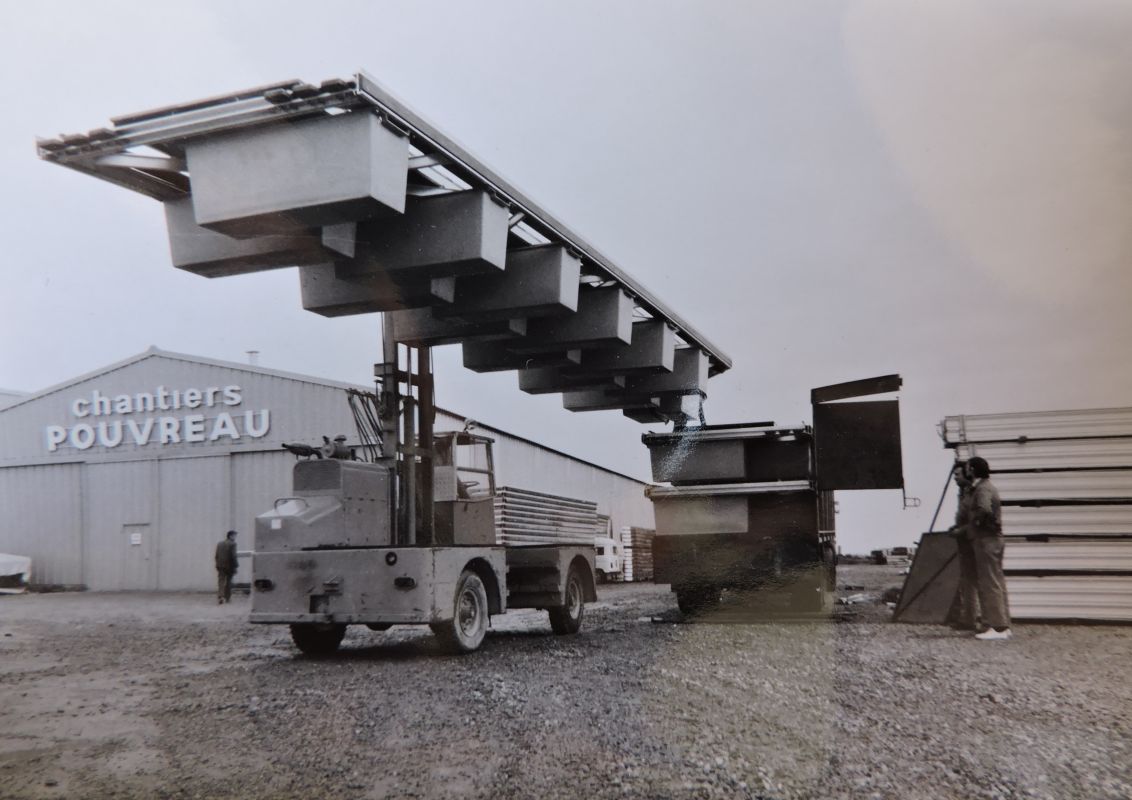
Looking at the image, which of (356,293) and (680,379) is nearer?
(356,293)

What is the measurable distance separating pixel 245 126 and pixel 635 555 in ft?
93.2

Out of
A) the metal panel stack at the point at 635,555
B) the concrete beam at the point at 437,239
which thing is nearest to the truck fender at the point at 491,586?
the concrete beam at the point at 437,239

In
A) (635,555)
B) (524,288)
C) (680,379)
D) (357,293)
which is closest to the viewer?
(357,293)

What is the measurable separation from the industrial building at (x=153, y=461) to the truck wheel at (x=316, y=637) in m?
12.9

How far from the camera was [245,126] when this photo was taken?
7.02 meters

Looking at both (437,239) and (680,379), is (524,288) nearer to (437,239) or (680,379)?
(437,239)

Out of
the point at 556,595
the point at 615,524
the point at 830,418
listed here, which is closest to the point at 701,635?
the point at 556,595

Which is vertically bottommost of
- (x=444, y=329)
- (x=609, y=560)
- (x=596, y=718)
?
(x=609, y=560)

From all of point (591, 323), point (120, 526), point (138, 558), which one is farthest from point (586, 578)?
point (120, 526)

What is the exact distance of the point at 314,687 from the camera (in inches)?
331

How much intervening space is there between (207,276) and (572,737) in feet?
17.2

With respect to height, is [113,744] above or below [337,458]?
below

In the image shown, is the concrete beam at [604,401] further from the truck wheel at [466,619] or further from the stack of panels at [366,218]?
the truck wheel at [466,619]

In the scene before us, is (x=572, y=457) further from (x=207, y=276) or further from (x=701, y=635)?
(x=207, y=276)
